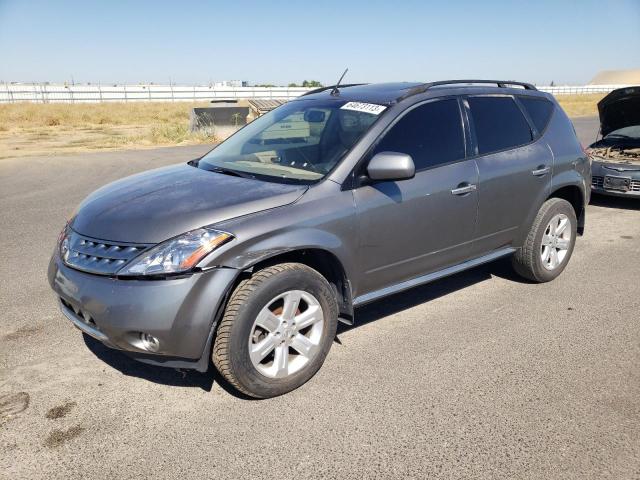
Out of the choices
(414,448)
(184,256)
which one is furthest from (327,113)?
(414,448)

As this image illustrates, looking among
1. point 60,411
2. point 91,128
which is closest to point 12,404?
point 60,411

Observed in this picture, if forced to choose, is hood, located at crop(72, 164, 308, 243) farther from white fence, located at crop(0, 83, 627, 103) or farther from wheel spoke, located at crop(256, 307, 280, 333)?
white fence, located at crop(0, 83, 627, 103)

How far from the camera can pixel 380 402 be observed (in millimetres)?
3176

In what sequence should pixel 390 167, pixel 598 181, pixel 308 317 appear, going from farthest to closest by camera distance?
pixel 598 181, pixel 390 167, pixel 308 317

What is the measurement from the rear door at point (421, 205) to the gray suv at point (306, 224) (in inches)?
0.5

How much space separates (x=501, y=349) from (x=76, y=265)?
113 inches

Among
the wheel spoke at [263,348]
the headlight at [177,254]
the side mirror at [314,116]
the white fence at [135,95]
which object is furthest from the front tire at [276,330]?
the white fence at [135,95]

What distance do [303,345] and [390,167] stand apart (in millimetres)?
1246

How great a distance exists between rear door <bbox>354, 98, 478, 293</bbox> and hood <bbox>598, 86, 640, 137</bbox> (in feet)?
17.8

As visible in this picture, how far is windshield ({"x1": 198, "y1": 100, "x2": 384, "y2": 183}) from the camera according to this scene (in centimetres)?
372

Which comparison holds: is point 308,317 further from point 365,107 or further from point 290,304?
point 365,107

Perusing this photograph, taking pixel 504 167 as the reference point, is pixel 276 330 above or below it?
below

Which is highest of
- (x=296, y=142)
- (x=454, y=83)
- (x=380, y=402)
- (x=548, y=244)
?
(x=454, y=83)

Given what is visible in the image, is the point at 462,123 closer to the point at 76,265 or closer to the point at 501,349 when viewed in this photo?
the point at 501,349
